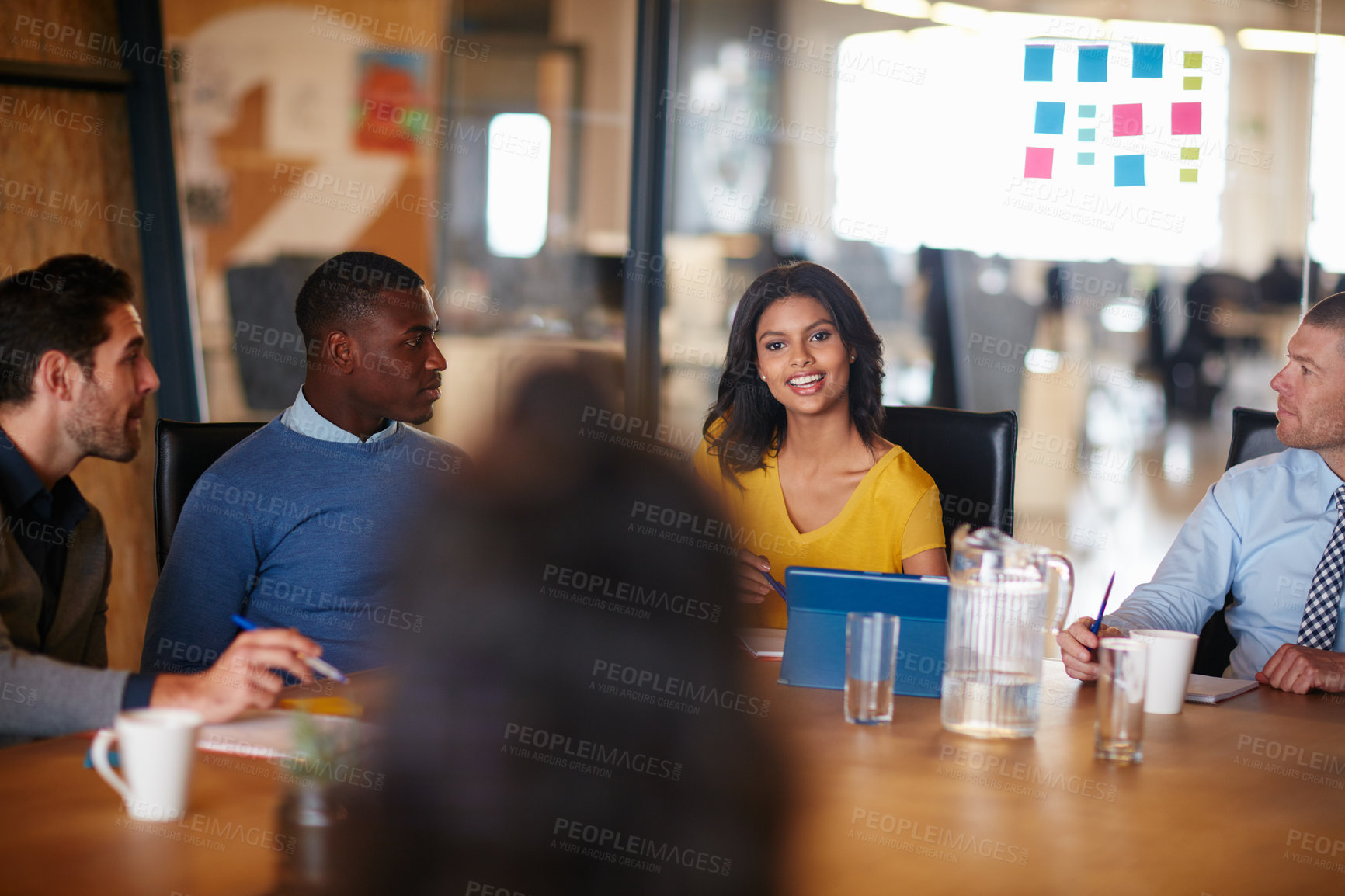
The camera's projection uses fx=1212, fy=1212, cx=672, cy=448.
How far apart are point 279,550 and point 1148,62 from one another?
3.14 meters

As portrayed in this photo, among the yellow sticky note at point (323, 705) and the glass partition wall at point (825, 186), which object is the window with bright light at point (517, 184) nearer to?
the glass partition wall at point (825, 186)

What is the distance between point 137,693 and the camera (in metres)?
1.39

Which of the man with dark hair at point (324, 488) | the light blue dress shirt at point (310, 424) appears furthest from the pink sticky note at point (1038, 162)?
the light blue dress shirt at point (310, 424)

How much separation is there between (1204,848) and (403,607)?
0.93 meters

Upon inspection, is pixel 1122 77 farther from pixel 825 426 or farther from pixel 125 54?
pixel 125 54

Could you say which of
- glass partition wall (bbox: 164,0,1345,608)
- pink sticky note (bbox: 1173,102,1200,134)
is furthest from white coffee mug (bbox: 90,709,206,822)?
pink sticky note (bbox: 1173,102,1200,134)

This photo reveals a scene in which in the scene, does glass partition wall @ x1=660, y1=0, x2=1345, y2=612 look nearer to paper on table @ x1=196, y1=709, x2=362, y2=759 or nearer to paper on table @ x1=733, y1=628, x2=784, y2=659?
paper on table @ x1=733, y1=628, x2=784, y2=659

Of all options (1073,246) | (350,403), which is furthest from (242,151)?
(1073,246)

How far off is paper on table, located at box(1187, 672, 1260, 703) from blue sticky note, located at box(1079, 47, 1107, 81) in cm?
264

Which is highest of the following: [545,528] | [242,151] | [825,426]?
[242,151]

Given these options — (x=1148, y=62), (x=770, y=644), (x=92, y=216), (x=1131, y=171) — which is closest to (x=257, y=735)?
(x=770, y=644)

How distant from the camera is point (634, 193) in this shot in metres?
4.37

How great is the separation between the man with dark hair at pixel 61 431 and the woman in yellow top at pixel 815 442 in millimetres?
1028

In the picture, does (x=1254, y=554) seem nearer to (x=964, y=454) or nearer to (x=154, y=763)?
(x=964, y=454)
